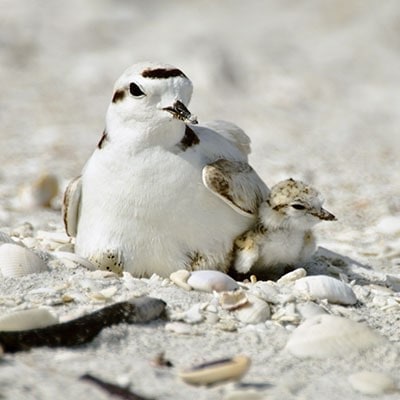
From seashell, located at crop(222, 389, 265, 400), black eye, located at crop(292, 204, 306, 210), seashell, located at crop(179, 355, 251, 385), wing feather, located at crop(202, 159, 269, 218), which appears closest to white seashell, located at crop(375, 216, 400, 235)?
wing feather, located at crop(202, 159, 269, 218)

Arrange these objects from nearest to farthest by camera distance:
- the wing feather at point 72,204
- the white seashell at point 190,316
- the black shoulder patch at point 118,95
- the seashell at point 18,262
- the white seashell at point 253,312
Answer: the white seashell at point 190,316 < the white seashell at point 253,312 < the seashell at point 18,262 < the black shoulder patch at point 118,95 < the wing feather at point 72,204

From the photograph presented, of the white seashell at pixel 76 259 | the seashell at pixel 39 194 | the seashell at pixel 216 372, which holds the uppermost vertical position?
the seashell at pixel 39 194

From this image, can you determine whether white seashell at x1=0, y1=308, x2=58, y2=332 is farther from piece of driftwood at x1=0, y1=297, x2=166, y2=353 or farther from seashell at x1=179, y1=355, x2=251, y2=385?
seashell at x1=179, y1=355, x2=251, y2=385

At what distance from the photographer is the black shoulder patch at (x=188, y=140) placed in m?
4.26

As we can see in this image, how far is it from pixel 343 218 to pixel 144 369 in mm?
3329

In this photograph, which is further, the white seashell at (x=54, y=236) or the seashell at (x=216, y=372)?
the white seashell at (x=54, y=236)

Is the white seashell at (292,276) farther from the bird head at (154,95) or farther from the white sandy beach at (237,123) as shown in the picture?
the bird head at (154,95)

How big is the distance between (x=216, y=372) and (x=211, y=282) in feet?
3.05

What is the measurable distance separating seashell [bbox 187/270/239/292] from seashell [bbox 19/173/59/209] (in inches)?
91.8

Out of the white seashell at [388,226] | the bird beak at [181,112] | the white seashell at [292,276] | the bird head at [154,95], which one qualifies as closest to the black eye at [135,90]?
the bird head at [154,95]

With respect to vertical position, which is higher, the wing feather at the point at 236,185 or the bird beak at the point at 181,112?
the bird beak at the point at 181,112

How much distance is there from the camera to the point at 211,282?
4016 millimetres

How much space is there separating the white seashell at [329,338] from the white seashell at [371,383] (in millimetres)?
191

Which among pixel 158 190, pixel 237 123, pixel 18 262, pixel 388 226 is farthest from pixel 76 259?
pixel 237 123
